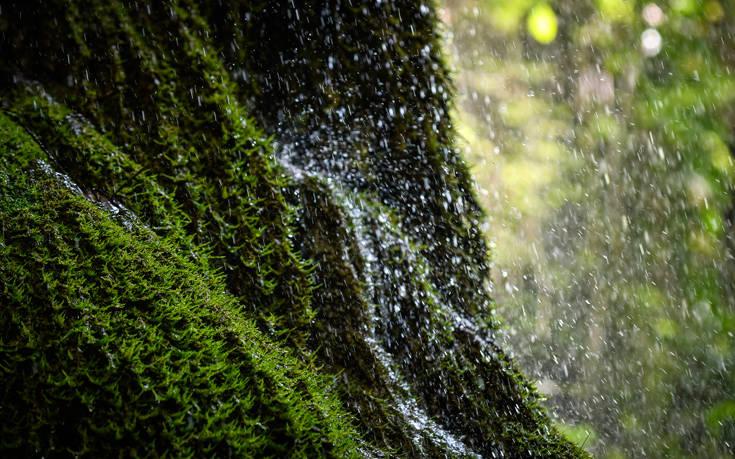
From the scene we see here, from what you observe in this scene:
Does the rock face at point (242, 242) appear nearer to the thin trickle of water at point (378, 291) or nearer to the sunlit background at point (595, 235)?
the thin trickle of water at point (378, 291)

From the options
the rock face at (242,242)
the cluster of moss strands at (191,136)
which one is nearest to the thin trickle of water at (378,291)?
the rock face at (242,242)

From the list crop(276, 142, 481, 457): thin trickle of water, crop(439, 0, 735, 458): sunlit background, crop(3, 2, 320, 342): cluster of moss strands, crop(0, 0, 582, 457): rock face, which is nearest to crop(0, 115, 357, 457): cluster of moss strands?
crop(0, 0, 582, 457): rock face

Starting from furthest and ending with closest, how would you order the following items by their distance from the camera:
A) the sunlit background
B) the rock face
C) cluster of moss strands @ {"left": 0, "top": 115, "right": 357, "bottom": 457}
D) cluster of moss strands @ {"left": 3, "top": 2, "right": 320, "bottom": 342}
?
the sunlit background < cluster of moss strands @ {"left": 3, "top": 2, "right": 320, "bottom": 342} < the rock face < cluster of moss strands @ {"left": 0, "top": 115, "right": 357, "bottom": 457}

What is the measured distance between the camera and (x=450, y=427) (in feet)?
7.05

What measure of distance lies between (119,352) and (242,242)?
828 mm

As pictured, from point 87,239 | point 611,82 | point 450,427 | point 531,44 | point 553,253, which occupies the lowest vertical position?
point 87,239

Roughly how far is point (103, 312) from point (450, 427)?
165 cm

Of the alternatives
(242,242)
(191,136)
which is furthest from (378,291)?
(191,136)

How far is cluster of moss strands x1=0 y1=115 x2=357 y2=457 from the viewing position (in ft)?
3.47

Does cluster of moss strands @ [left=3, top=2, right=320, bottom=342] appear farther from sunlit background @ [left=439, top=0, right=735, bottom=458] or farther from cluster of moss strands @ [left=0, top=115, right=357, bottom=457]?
sunlit background @ [left=439, top=0, right=735, bottom=458]

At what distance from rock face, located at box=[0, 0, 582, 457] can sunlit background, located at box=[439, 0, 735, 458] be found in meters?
3.19

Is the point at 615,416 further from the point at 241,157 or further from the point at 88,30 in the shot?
the point at 88,30

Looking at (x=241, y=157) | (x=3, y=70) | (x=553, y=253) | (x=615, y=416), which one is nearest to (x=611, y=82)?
(x=553, y=253)

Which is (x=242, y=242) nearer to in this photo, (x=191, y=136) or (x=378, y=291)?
(x=191, y=136)
